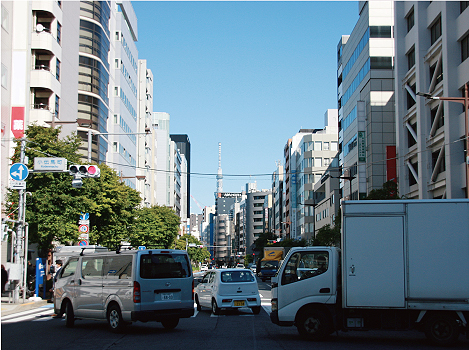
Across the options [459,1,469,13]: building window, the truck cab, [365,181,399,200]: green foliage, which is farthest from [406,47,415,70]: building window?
the truck cab

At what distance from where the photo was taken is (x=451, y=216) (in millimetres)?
12742

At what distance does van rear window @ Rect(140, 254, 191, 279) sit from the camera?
14.6 metres

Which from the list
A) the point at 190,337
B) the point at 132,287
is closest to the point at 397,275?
the point at 190,337

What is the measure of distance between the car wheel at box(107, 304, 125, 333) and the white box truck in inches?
174

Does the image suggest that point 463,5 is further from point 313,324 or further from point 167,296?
point 167,296

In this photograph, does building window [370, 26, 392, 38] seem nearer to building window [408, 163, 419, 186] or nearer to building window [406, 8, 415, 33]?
building window [406, 8, 415, 33]

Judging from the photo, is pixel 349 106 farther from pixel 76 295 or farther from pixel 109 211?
pixel 76 295

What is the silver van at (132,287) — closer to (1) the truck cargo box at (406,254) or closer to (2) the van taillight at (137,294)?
(2) the van taillight at (137,294)

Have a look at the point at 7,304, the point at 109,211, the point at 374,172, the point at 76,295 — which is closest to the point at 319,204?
the point at 374,172

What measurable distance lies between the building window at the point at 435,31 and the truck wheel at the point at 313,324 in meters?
31.1

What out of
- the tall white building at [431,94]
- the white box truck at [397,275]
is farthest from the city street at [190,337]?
the tall white building at [431,94]

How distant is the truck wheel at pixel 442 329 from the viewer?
40.8ft

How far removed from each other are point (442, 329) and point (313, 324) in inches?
109

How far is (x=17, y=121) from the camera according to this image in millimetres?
42219
